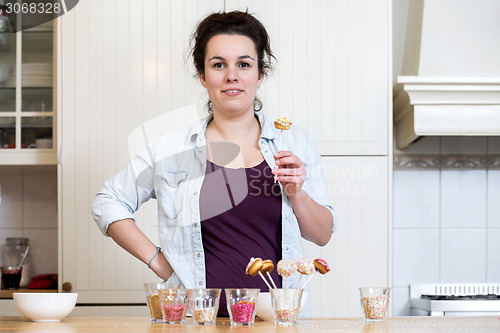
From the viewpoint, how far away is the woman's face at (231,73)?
1.72 m

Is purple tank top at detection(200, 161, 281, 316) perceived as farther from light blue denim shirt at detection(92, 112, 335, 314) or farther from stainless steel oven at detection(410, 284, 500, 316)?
stainless steel oven at detection(410, 284, 500, 316)

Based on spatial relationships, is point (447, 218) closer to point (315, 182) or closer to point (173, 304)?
point (315, 182)

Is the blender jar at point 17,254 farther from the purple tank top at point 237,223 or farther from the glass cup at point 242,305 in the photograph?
the glass cup at point 242,305

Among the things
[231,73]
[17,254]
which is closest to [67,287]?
[17,254]

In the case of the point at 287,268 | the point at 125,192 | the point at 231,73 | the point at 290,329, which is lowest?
the point at 290,329

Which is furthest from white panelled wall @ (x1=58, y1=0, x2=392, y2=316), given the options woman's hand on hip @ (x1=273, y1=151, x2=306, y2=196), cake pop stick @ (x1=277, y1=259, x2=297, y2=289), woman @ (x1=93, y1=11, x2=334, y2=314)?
cake pop stick @ (x1=277, y1=259, x2=297, y2=289)

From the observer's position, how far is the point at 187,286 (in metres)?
1.64

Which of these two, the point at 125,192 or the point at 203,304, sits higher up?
the point at 125,192

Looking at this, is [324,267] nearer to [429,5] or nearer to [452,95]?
[452,95]

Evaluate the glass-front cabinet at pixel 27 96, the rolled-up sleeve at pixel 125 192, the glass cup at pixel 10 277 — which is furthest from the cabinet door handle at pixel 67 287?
the rolled-up sleeve at pixel 125 192

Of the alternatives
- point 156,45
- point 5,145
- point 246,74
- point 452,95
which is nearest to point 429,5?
point 452,95

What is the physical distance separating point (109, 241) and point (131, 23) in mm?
857

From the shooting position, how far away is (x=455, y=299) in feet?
8.63

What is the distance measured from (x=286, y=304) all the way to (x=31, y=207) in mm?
2181
